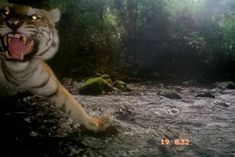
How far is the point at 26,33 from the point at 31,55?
0.39 meters

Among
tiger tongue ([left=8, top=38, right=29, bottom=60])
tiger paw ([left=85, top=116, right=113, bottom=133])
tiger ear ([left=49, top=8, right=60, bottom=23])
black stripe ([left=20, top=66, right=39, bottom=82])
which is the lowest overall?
tiger paw ([left=85, top=116, right=113, bottom=133])

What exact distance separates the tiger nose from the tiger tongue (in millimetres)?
158

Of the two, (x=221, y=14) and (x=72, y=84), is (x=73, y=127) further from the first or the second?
(x=221, y=14)

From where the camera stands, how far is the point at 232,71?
20.6 meters

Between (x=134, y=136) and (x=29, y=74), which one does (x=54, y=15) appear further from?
(x=134, y=136)

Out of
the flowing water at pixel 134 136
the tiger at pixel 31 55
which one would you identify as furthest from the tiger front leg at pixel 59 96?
the flowing water at pixel 134 136

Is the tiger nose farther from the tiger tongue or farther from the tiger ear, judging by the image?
the tiger ear

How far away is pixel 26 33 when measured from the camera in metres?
4.47

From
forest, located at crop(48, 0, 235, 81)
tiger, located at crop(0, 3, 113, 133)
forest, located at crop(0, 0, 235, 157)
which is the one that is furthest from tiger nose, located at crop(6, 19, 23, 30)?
forest, located at crop(48, 0, 235, 81)

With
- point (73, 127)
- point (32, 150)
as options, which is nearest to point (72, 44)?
point (73, 127)

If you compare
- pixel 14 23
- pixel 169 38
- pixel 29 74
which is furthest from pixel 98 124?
pixel 169 38

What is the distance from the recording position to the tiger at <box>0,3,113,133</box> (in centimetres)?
449

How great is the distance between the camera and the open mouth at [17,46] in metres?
4.48
